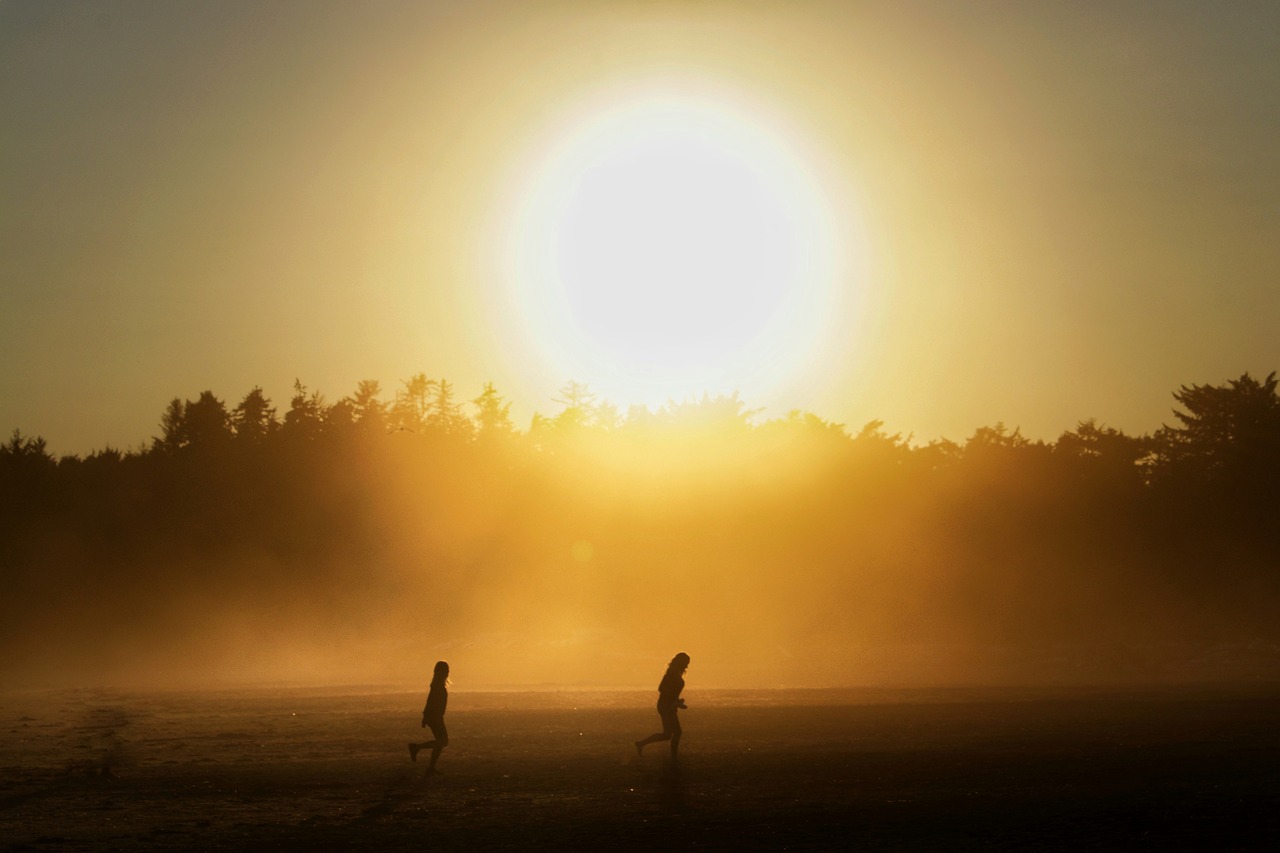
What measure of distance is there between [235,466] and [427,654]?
30.0 metres

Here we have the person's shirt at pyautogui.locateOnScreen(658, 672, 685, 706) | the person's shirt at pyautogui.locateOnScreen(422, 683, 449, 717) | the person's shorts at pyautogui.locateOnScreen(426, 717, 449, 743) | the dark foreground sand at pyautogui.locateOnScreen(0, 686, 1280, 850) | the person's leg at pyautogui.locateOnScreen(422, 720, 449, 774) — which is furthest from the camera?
the person's shirt at pyautogui.locateOnScreen(658, 672, 685, 706)

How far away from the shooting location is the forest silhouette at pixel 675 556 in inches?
2749

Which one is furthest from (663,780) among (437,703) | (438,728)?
(437,703)

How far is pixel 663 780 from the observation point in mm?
21344

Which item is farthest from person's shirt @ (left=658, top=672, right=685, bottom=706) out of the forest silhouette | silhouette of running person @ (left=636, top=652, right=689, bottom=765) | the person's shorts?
the forest silhouette

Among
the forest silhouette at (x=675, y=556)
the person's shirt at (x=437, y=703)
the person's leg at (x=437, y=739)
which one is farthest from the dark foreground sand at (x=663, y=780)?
the forest silhouette at (x=675, y=556)

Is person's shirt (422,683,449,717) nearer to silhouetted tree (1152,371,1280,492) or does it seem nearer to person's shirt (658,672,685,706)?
person's shirt (658,672,685,706)

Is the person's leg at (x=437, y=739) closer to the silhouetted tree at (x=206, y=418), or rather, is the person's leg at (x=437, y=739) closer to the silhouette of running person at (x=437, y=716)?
the silhouette of running person at (x=437, y=716)

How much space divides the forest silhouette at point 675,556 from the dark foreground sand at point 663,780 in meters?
26.0

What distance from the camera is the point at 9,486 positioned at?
96.4m

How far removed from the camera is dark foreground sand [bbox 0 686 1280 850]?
53.0 ft

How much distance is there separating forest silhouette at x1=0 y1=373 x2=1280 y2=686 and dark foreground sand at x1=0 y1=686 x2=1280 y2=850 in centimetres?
2605

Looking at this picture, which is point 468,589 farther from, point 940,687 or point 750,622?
point 940,687

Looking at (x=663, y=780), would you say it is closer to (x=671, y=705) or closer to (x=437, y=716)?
(x=671, y=705)
